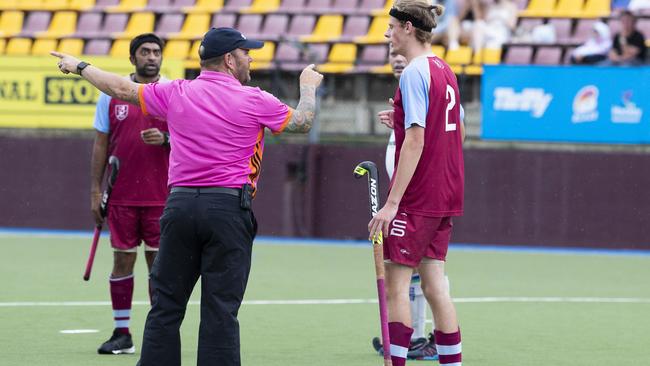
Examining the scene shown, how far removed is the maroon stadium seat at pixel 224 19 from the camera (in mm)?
23547

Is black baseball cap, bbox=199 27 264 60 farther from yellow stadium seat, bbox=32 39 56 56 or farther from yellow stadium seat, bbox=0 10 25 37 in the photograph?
yellow stadium seat, bbox=0 10 25 37

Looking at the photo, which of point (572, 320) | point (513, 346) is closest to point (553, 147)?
point (572, 320)

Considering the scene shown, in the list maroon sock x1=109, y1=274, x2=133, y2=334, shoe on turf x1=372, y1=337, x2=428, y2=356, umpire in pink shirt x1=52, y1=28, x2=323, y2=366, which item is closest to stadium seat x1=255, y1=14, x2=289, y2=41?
maroon sock x1=109, y1=274, x2=133, y2=334

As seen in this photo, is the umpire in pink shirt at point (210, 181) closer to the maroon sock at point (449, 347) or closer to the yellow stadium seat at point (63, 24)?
the maroon sock at point (449, 347)

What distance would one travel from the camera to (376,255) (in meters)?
7.90

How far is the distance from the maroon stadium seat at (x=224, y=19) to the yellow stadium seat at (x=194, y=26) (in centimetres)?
13

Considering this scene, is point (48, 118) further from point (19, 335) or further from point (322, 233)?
point (19, 335)

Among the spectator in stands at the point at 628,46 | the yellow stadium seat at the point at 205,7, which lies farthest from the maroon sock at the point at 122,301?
the yellow stadium seat at the point at 205,7

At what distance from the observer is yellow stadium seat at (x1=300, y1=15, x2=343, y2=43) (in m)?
22.8

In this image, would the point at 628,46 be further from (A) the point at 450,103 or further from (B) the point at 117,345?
(A) the point at 450,103

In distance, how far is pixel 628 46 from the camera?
18.5m

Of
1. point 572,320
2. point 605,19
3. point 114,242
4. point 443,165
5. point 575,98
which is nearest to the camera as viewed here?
point 443,165

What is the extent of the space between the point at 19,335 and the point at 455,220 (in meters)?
8.65

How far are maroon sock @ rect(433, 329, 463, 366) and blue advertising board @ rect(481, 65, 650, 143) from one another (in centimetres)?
1016
